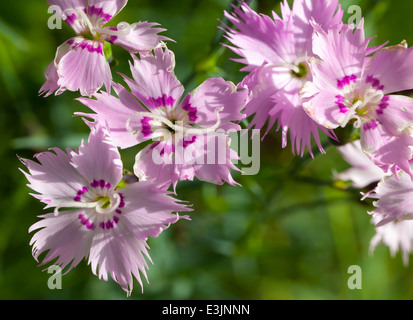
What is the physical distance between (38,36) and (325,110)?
1.30m

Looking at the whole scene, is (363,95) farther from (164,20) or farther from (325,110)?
(164,20)

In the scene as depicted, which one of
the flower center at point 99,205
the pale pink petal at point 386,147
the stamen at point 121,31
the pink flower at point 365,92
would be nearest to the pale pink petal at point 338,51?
the pink flower at point 365,92

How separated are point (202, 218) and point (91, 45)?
2.99ft

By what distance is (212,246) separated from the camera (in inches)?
59.6

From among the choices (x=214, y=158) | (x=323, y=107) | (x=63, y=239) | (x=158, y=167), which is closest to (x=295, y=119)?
(x=323, y=107)

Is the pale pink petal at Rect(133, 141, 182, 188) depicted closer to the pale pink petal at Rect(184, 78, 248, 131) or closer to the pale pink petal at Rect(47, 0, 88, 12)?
the pale pink petal at Rect(184, 78, 248, 131)

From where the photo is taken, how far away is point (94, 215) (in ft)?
2.95

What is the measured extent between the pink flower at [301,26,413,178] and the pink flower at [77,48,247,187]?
14cm

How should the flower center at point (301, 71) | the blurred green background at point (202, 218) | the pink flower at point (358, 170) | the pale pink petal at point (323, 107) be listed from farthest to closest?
1. the blurred green background at point (202, 218)
2. the pink flower at point (358, 170)
3. the flower center at point (301, 71)
4. the pale pink petal at point (323, 107)

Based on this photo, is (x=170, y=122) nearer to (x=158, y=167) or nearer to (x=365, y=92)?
(x=158, y=167)

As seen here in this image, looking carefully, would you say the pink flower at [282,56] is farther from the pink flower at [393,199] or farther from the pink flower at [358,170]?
the pink flower at [358,170]

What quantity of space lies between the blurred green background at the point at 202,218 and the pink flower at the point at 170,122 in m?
0.43

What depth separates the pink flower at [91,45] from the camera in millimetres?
822

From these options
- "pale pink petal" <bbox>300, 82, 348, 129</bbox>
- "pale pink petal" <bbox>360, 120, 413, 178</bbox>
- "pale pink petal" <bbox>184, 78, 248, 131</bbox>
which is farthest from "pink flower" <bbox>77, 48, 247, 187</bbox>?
"pale pink petal" <bbox>360, 120, 413, 178</bbox>
